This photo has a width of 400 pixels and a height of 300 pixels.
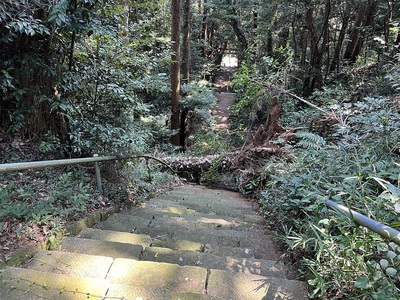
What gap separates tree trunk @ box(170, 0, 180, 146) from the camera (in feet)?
29.4

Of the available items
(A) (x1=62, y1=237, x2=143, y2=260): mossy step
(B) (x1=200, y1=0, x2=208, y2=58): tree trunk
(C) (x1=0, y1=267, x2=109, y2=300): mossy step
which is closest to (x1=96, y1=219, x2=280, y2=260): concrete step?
(A) (x1=62, y1=237, x2=143, y2=260): mossy step

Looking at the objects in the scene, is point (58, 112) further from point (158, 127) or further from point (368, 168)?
point (158, 127)

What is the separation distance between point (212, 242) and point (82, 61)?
9.88ft

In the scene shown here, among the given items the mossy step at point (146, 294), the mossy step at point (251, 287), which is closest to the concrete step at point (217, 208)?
the mossy step at point (251, 287)

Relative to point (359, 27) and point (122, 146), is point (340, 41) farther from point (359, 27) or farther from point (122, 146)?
point (122, 146)

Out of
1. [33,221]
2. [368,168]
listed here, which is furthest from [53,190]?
[368,168]

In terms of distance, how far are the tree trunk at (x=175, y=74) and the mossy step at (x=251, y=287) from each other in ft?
24.6

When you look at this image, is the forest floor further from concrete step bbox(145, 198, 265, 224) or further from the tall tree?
the tall tree

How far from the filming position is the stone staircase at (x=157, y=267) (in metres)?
1.61

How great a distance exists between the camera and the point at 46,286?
5.22 feet

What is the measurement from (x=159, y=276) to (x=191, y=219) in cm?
174

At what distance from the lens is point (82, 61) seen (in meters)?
3.90

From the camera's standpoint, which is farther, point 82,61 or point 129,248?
point 82,61

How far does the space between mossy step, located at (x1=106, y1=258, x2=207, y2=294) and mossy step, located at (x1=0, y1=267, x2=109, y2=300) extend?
0.16 m
